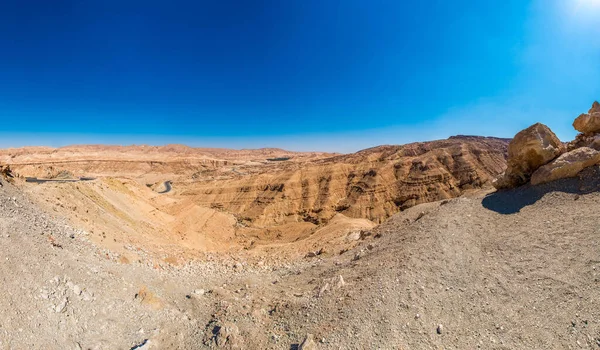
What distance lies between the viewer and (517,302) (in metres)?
6.85

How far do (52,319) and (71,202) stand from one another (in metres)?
12.8

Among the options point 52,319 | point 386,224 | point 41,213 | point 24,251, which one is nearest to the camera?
point 52,319

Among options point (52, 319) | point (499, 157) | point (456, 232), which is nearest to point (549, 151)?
point (456, 232)

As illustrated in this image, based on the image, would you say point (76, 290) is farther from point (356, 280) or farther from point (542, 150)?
point (542, 150)

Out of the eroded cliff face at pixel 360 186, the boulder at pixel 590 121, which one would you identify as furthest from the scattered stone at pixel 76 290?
the eroded cliff face at pixel 360 186

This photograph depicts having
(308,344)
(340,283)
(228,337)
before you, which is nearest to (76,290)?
(228,337)

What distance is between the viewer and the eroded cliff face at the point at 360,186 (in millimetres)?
36188

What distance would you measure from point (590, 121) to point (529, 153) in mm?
3324

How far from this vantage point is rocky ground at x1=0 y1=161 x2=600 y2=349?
6.25 metres

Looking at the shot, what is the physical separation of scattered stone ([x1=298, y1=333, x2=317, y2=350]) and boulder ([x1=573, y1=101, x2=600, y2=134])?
15853mm

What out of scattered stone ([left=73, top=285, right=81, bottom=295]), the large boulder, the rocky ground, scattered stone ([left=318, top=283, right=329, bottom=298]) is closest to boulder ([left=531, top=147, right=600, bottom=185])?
the rocky ground

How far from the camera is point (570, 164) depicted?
35.1ft

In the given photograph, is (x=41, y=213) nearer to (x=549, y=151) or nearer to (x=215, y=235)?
(x=215, y=235)

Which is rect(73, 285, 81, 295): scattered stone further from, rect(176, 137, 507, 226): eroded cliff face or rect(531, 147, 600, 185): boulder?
rect(176, 137, 507, 226): eroded cliff face
